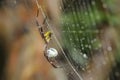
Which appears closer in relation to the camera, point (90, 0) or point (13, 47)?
point (90, 0)

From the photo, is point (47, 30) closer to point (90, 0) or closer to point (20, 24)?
point (90, 0)

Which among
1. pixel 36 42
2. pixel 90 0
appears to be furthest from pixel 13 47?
pixel 90 0

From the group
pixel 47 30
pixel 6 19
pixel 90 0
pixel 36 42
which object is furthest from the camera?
pixel 6 19

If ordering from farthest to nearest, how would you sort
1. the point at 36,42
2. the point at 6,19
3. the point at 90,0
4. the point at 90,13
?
1. the point at 6,19
2. the point at 36,42
3. the point at 90,13
4. the point at 90,0

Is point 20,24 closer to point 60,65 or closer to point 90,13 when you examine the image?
point 90,13

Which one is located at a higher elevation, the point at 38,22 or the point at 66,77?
the point at 38,22

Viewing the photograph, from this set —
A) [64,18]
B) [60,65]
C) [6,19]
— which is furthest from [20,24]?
[60,65]
